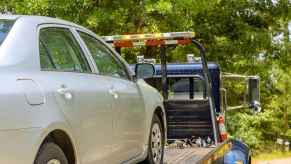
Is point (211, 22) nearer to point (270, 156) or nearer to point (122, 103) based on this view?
point (270, 156)

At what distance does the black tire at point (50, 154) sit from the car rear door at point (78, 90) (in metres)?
0.19

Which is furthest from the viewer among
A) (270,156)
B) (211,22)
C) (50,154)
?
(270,156)

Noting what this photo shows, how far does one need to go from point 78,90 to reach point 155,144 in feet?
7.04

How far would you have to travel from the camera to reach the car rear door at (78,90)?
4.01 metres

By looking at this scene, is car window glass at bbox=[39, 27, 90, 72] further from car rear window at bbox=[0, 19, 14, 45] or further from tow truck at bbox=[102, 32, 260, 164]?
tow truck at bbox=[102, 32, 260, 164]

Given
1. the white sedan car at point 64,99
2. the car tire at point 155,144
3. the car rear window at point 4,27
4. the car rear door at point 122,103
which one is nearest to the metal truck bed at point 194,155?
the car tire at point 155,144

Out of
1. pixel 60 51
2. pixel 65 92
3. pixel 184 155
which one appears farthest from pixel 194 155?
pixel 65 92

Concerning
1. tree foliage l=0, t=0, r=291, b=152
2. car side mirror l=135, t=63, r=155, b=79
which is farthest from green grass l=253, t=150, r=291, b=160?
car side mirror l=135, t=63, r=155, b=79

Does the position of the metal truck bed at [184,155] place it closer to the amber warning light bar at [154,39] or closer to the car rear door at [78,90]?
the amber warning light bar at [154,39]

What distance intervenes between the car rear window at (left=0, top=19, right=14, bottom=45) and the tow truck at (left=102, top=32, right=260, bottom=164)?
2879 mm

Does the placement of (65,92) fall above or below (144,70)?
above

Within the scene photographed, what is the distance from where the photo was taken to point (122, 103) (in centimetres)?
512

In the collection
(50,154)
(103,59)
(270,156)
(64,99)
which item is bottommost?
(270,156)

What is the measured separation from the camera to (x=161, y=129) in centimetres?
648
